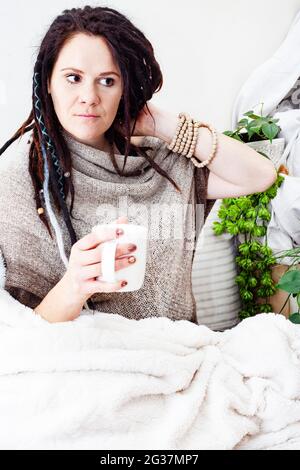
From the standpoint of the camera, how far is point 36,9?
118 centimetres

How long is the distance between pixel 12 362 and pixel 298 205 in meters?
1.06

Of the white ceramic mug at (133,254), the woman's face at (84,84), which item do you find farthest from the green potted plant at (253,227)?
the white ceramic mug at (133,254)

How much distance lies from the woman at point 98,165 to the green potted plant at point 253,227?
17.9 inches

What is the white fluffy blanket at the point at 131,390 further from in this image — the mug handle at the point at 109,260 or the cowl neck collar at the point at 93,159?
the cowl neck collar at the point at 93,159

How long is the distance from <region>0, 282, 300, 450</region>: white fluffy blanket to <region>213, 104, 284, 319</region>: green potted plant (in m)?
0.80

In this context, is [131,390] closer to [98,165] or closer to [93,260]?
[93,260]

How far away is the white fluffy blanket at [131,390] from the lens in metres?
0.70

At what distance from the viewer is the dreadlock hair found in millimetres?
940

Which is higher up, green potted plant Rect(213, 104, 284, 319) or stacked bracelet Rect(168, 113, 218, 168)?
stacked bracelet Rect(168, 113, 218, 168)

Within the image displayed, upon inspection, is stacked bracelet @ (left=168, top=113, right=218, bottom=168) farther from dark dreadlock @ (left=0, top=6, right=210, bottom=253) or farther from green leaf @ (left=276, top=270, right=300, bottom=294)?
green leaf @ (left=276, top=270, right=300, bottom=294)

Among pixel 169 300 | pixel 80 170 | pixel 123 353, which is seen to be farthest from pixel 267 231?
pixel 123 353

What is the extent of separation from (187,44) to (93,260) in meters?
0.97

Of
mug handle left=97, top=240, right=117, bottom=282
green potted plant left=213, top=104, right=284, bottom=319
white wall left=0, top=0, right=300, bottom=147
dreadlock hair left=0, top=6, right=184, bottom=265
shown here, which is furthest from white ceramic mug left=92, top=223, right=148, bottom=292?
green potted plant left=213, top=104, right=284, bottom=319

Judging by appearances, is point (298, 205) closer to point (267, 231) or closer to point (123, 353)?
point (267, 231)
